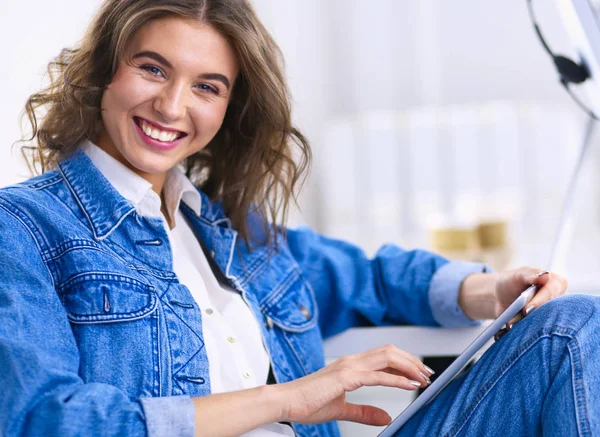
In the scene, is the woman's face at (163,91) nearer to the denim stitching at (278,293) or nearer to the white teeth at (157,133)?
the white teeth at (157,133)

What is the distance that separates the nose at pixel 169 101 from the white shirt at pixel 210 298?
0.33 feet

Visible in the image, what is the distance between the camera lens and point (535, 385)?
3.01ft

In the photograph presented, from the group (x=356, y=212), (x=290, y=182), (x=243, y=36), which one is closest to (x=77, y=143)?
(x=243, y=36)

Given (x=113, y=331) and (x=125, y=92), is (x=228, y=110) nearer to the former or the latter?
(x=125, y=92)

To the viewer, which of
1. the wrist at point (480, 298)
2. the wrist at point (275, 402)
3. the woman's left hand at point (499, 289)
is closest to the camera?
the wrist at point (275, 402)

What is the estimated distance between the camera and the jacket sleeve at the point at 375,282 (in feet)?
4.33

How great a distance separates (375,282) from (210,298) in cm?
35

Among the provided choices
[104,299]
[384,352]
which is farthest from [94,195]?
[384,352]

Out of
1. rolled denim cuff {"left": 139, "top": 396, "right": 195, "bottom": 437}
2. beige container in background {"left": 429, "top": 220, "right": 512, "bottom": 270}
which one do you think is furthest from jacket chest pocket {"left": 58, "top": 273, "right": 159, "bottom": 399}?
beige container in background {"left": 429, "top": 220, "right": 512, "bottom": 270}

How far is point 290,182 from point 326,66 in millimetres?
1793

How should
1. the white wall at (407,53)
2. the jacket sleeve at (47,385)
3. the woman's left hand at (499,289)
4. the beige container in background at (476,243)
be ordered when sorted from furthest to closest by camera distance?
the white wall at (407,53)
the beige container in background at (476,243)
the woman's left hand at (499,289)
the jacket sleeve at (47,385)

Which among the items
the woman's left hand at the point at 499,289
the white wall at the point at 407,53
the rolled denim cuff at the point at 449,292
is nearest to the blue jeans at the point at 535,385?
the woman's left hand at the point at 499,289

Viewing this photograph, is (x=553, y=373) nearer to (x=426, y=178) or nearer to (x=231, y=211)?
(x=231, y=211)

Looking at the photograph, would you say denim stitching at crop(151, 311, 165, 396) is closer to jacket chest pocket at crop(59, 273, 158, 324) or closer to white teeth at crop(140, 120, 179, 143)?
jacket chest pocket at crop(59, 273, 158, 324)
